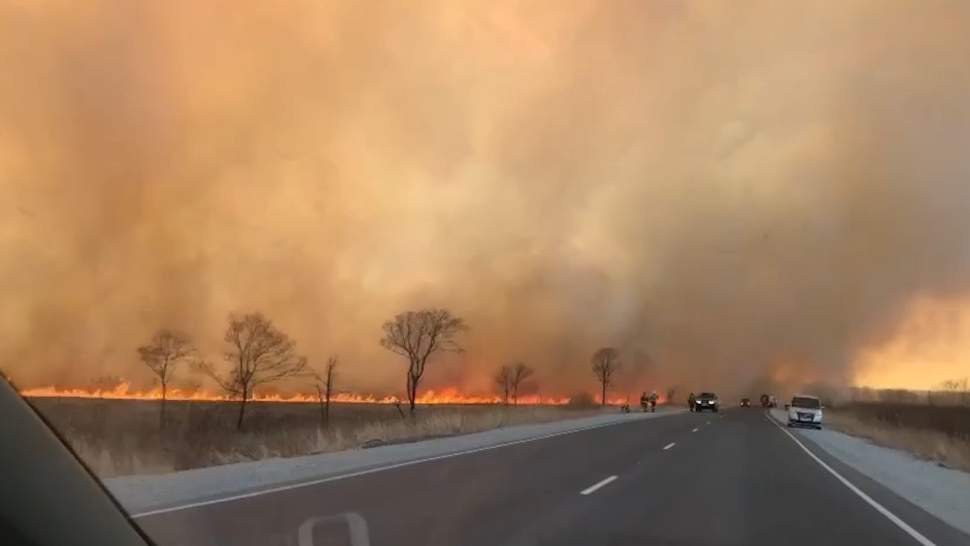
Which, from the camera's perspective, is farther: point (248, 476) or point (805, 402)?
point (805, 402)

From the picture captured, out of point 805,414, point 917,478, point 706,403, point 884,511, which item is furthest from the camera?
point 706,403

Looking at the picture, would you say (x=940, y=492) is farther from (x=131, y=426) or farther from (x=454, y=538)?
(x=131, y=426)

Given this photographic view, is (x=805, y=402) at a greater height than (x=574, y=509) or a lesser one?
greater

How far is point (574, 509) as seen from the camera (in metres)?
12.2

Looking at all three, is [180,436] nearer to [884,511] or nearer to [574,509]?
[574,509]

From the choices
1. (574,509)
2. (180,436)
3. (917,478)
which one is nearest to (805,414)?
(917,478)

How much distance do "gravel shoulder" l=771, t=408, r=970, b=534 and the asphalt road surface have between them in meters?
0.44

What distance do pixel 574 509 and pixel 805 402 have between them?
4012 centimetres

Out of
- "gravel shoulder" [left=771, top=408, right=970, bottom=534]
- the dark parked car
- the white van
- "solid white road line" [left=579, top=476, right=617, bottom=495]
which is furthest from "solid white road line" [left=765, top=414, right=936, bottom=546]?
the dark parked car

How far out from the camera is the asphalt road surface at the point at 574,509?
968 cm

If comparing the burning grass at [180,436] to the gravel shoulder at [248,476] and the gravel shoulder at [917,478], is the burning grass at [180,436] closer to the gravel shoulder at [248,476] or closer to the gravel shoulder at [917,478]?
the gravel shoulder at [248,476]

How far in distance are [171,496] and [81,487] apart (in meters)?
10.0

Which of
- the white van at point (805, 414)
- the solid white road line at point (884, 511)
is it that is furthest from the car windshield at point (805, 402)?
the solid white road line at point (884, 511)

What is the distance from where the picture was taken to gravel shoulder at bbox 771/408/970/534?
45.6ft
